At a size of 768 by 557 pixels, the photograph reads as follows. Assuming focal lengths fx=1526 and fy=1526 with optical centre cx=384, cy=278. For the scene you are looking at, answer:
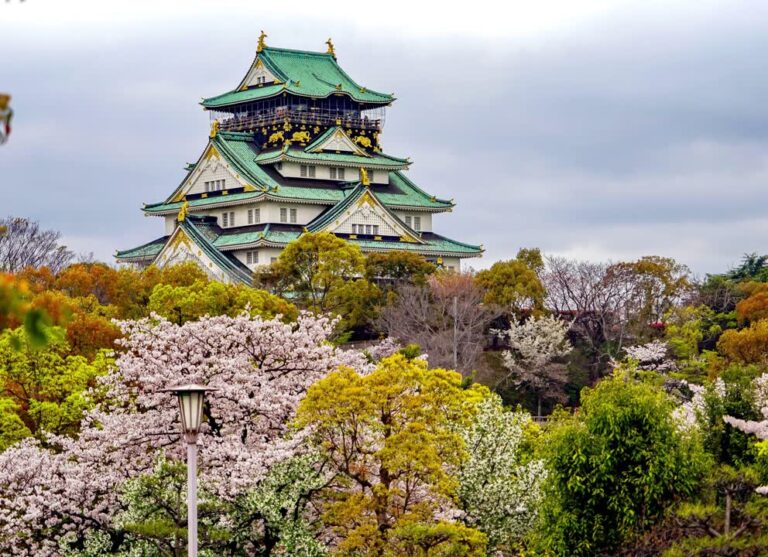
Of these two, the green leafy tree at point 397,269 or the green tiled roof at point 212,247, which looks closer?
the green leafy tree at point 397,269

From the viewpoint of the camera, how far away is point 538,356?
7400cm

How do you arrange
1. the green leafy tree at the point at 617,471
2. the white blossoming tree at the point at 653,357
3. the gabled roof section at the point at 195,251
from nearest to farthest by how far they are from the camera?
the green leafy tree at the point at 617,471 → the white blossoming tree at the point at 653,357 → the gabled roof section at the point at 195,251

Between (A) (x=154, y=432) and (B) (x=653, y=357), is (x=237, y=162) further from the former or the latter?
(A) (x=154, y=432)

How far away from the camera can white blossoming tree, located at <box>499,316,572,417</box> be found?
7425 cm

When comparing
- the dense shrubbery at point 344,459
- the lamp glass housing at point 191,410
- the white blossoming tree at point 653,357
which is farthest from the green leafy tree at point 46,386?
the white blossoming tree at point 653,357

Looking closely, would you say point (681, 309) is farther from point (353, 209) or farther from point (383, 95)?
point (383, 95)

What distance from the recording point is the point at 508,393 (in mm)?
74250

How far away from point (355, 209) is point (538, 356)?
71.8 ft

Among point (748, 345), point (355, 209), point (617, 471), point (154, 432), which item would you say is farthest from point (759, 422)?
point (355, 209)

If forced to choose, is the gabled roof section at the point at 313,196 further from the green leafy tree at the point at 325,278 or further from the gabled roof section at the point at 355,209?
the green leafy tree at the point at 325,278

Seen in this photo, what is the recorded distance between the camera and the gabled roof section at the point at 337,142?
9719 cm

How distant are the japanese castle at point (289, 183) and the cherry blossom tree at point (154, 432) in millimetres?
49820

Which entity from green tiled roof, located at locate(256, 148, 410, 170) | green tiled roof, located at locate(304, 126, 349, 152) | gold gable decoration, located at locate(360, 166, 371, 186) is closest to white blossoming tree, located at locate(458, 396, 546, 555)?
gold gable decoration, located at locate(360, 166, 371, 186)

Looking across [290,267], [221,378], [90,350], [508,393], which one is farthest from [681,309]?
[221,378]
